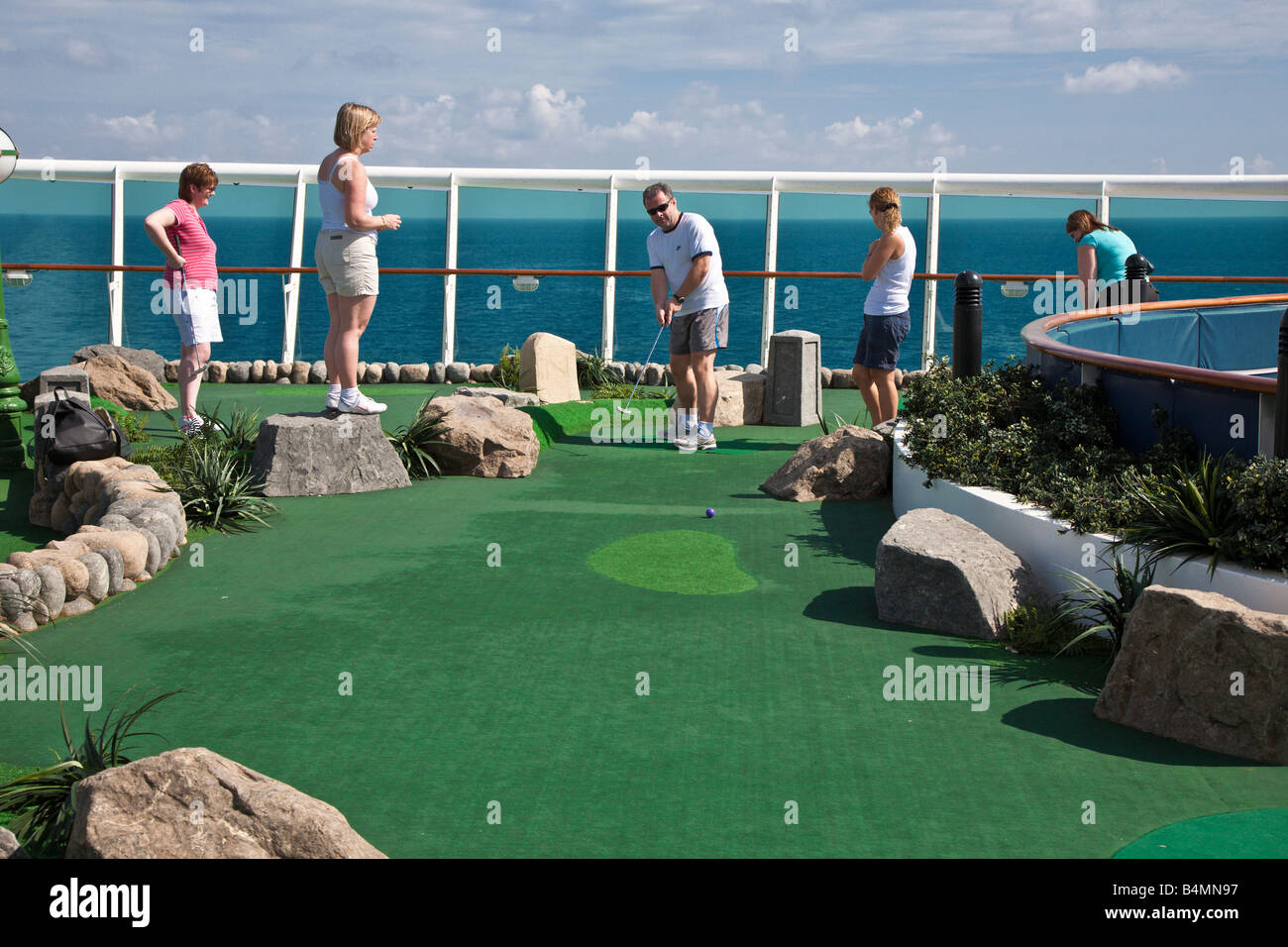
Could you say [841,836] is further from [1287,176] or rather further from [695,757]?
[1287,176]

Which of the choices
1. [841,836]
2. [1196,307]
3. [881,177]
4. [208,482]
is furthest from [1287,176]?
[841,836]

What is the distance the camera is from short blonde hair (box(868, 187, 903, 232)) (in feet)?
28.4

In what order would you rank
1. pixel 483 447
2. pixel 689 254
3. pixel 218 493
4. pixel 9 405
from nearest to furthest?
pixel 218 493, pixel 9 405, pixel 483 447, pixel 689 254

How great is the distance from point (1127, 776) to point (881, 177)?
35.1 feet

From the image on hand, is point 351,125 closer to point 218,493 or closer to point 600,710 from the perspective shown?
point 218,493

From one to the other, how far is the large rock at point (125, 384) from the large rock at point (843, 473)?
237 inches

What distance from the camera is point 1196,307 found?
345 inches

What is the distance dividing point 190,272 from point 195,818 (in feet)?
22.0

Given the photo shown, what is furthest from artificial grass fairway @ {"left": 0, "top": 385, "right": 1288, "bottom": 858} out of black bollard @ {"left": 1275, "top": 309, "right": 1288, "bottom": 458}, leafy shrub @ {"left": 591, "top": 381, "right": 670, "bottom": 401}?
leafy shrub @ {"left": 591, "top": 381, "right": 670, "bottom": 401}

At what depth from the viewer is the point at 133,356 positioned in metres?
12.6

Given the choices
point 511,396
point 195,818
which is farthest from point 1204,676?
point 511,396

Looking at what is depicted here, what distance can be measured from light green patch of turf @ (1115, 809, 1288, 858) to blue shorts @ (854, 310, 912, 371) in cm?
541

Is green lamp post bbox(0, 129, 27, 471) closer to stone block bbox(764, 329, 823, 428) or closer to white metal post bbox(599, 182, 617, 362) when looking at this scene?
stone block bbox(764, 329, 823, 428)

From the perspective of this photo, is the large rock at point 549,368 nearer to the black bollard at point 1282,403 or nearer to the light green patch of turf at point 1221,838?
the black bollard at point 1282,403
